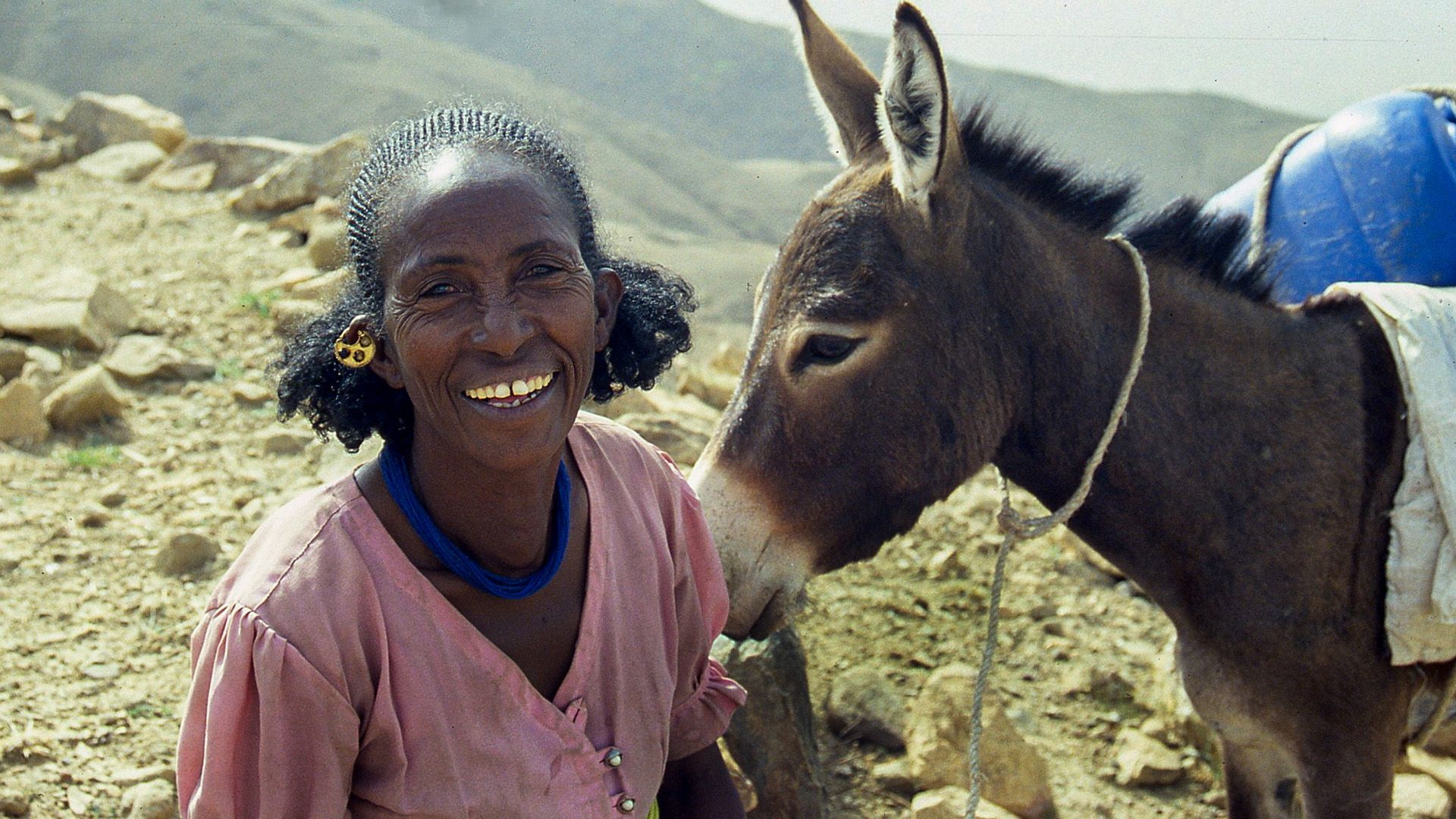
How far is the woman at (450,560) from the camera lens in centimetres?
155

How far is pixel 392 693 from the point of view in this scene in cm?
163

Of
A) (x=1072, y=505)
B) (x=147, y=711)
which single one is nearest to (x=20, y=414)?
(x=147, y=711)

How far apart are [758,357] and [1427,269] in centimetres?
155

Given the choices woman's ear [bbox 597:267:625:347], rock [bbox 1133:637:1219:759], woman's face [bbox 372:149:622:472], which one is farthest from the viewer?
rock [bbox 1133:637:1219:759]

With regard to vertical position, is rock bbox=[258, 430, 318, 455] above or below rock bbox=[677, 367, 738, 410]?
above

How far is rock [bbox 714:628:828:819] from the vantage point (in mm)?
3021

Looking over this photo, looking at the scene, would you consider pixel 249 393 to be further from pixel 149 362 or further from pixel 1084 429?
pixel 1084 429

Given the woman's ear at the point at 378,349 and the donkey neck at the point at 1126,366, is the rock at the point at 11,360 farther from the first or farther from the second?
the donkey neck at the point at 1126,366

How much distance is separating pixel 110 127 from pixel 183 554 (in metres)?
6.43

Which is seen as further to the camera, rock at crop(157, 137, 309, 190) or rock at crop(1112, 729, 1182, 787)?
rock at crop(157, 137, 309, 190)

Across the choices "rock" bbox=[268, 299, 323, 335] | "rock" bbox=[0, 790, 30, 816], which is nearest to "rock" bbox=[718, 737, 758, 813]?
"rock" bbox=[0, 790, 30, 816]

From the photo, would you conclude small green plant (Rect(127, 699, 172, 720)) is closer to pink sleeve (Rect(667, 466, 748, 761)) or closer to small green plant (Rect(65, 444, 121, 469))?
small green plant (Rect(65, 444, 121, 469))

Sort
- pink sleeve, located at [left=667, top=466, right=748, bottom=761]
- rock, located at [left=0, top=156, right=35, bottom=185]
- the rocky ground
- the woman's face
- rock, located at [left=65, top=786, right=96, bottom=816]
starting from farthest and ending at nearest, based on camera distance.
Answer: rock, located at [left=0, top=156, right=35, bottom=185] → the rocky ground → rock, located at [left=65, top=786, right=96, bottom=816] → pink sleeve, located at [left=667, top=466, right=748, bottom=761] → the woman's face

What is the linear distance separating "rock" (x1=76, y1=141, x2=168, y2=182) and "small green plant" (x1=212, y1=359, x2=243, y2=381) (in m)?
3.53
